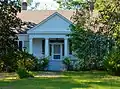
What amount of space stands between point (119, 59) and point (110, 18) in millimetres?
3514

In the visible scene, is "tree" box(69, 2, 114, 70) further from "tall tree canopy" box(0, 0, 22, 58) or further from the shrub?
"tall tree canopy" box(0, 0, 22, 58)

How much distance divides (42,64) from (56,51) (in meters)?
4.25

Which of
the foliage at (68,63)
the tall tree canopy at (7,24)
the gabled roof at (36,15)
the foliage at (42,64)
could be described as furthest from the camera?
the gabled roof at (36,15)

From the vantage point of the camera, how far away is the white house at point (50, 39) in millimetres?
42562

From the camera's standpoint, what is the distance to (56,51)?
44594 millimetres

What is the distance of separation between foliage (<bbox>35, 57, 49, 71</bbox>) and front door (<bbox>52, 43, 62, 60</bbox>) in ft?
10.1

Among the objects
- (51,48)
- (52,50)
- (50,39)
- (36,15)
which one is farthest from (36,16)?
(52,50)

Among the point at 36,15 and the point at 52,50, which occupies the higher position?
the point at 36,15

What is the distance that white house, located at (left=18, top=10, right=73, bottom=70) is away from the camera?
42562mm

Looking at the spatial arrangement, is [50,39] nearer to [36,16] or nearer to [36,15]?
[36,16]

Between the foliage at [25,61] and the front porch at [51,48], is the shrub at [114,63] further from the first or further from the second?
the front porch at [51,48]

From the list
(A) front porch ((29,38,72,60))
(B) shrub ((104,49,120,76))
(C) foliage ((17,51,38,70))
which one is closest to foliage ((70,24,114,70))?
(B) shrub ((104,49,120,76))

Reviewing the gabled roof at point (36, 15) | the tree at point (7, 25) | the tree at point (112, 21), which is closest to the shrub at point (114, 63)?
the tree at point (112, 21)

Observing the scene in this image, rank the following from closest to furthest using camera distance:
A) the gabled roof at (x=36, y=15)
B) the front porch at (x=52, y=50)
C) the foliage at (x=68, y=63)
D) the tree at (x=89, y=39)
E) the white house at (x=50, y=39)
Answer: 1. the tree at (x=89, y=39)
2. the foliage at (x=68, y=63)
3. the white house at (x=50, y=39)
4. the front porch at (x=52, y=50)
5. the gabled roof at (x=36, y=15)
